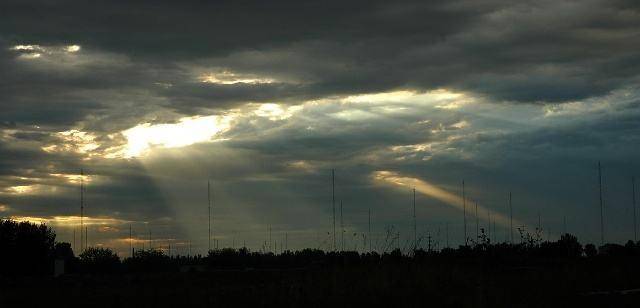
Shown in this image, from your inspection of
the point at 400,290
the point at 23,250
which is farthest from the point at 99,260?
the point at 400,290

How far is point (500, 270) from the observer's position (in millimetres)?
49219

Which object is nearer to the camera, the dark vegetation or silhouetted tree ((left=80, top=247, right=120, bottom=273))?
the dark vegetation

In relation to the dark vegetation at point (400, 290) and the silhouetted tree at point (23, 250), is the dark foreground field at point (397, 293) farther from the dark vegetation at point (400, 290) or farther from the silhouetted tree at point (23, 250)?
the silhouetted tree at point (23, 250)

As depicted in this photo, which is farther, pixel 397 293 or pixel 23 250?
pixel 23 250

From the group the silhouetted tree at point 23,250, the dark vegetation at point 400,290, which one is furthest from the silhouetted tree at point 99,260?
the dark vegetation at point 400,290

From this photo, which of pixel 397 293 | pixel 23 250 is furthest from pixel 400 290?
pixel 23 250

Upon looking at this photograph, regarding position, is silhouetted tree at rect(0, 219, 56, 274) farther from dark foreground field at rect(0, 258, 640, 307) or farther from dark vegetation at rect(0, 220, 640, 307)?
dark foreground field at rect(0, 258, 640, 307)

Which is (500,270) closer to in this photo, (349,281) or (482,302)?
(349,281)

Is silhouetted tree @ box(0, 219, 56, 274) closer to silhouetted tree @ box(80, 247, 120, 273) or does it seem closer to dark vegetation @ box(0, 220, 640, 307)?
silhouetted tree @ box(80, 247, 120, 273)

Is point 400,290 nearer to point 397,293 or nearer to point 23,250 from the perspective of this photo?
point 397,293

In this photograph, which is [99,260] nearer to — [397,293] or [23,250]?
[23,250]

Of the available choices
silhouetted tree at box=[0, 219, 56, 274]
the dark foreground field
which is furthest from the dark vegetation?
silhouetted tree at box=[0, 219, 56, 274]

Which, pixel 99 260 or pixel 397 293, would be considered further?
pixel 99 260

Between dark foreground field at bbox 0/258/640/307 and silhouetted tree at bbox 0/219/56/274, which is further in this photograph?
silhouetted tree at bbox 0/219/56/274
